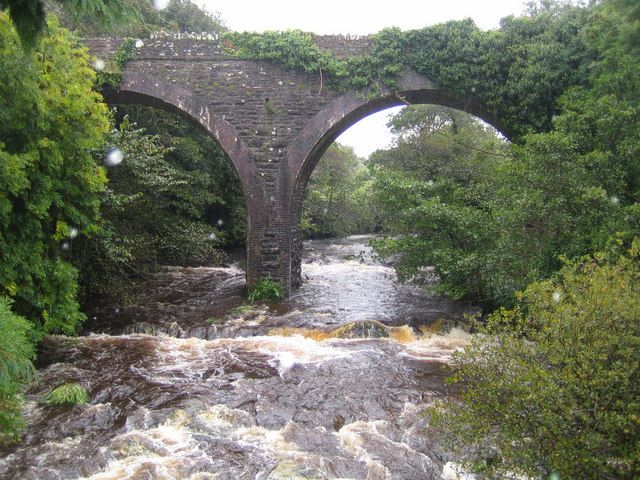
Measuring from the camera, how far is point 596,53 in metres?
10.3

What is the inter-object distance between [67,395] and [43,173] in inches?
121

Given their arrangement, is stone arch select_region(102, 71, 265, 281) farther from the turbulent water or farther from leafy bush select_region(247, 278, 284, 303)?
the turbulent water

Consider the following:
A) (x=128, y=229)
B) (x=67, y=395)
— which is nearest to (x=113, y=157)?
(x=128, y=229)

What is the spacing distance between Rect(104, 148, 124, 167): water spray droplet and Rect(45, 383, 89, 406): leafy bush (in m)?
5.41

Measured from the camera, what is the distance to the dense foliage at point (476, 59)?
1089cm

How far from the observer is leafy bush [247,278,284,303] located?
1173 centimetres

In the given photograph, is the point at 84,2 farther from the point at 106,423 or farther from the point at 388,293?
the point at 388,293

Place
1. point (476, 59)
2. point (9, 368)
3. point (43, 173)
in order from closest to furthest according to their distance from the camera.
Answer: point (9, 368) → point (43, 173) → point (476, 59)

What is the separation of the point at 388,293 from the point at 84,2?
1082 cm

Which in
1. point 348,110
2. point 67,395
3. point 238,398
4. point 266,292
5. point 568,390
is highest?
point 348,110

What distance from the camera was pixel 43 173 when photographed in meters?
7.12

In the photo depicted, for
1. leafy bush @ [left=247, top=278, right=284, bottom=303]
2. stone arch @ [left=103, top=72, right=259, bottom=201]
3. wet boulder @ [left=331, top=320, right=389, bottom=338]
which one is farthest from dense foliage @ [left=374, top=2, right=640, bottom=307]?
stone arch @ [left=103, top=72, right=259, bottom=201]

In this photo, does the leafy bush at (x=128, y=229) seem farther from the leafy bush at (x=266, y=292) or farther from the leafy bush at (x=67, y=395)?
the leafy bush at (x=67, y=395)

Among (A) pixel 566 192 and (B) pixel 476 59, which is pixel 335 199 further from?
(A) pixel 566 192
